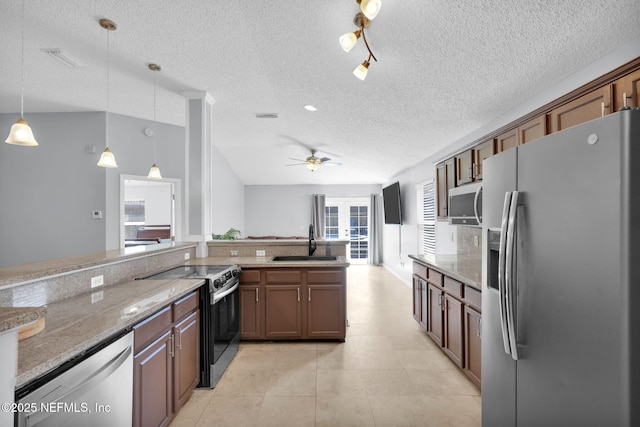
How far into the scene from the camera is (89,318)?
136cm

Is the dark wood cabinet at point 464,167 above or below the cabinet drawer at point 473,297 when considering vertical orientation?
above

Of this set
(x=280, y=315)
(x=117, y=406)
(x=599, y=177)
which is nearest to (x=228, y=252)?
(x=280, y=315)

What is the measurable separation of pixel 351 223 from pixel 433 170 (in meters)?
4.07

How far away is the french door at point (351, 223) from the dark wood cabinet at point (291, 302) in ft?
17.9

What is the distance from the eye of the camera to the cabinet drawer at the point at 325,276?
10.1ft

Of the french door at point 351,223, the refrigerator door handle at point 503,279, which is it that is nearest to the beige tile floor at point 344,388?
the refrigerator door handle at point 503,279

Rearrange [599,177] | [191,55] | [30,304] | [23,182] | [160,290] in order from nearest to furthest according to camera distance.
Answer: [599,177]
[30,304]
[160,290]
[191,55]
[23,182]

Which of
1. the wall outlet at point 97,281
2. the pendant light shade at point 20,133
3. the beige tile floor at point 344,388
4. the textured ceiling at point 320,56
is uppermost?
the textured ceiling at point 320,56

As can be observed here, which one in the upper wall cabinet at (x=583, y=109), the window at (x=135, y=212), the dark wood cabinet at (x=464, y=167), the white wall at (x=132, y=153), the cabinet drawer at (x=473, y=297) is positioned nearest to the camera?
the upper wall cabinet at (x=583, y=109)

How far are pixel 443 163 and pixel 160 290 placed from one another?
3.26m

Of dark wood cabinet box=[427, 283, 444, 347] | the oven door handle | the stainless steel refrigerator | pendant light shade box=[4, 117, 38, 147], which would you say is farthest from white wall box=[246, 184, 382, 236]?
the stainless steel refrigerator

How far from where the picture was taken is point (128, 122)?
4.67m

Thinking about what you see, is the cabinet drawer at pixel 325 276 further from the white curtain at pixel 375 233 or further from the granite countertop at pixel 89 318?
the white curtain at pixel 375 233

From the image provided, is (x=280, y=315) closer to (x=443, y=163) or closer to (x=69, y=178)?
(x=443, y=163)
